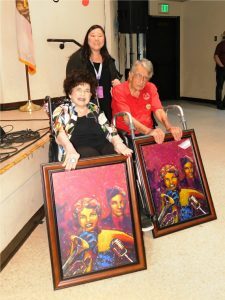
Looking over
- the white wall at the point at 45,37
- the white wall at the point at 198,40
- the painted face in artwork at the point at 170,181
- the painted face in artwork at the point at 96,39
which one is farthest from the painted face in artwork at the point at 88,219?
the white wall at the point at 198,40

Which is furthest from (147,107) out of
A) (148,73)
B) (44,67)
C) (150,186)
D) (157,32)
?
(157,32)

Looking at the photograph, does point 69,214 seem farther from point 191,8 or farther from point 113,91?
point 191,8

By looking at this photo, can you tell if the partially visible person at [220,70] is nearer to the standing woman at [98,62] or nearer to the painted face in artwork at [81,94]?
the standing woman at [98,62]

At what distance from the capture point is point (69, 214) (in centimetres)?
175

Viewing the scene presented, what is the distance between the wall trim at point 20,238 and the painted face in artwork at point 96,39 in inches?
52.1

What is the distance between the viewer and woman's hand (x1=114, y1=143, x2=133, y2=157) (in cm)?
188

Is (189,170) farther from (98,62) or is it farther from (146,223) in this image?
(98,62)

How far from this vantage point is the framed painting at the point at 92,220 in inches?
67.9

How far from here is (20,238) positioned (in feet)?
7.06

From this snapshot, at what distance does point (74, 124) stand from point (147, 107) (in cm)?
68

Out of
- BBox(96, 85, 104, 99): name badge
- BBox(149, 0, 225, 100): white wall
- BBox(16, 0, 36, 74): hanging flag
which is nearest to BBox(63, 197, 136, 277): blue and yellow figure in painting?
BBox(96, 85, 104, 99): name badge

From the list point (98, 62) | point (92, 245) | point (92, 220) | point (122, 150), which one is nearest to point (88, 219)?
point (92, 220)

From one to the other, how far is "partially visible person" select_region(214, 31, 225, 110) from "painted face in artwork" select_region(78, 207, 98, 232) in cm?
596

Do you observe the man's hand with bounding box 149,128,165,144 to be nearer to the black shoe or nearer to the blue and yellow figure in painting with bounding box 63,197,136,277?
the black shoe
